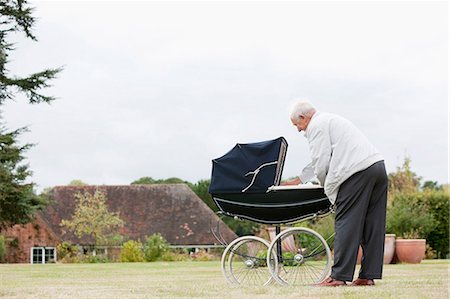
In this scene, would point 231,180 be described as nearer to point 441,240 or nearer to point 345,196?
point 345,196

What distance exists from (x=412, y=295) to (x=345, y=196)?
1.38 meters

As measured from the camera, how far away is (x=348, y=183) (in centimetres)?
748

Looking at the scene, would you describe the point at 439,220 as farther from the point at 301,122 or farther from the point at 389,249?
the point at 301,122

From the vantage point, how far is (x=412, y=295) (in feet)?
20.9

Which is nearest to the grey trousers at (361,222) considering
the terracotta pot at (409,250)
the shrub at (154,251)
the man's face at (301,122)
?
the man's face at (301,122)

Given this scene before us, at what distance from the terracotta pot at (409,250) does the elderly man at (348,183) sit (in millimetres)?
9284

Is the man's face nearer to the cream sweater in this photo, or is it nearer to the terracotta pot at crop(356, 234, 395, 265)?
the cream sweater

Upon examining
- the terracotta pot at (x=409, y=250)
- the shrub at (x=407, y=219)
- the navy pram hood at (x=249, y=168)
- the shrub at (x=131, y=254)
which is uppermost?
the navy pram hood at (x=249, y=168)

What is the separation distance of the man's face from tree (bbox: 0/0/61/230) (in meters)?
18.4

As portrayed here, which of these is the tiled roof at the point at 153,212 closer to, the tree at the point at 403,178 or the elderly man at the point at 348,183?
the tree at the point at 403,178

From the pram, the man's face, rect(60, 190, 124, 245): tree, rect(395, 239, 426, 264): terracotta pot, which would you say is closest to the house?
rect(60, 190, 124, 245): tree

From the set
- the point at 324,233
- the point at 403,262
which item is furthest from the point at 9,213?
the point at 403,262

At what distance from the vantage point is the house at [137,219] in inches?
1699

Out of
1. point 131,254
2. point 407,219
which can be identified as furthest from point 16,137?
point 407,219
